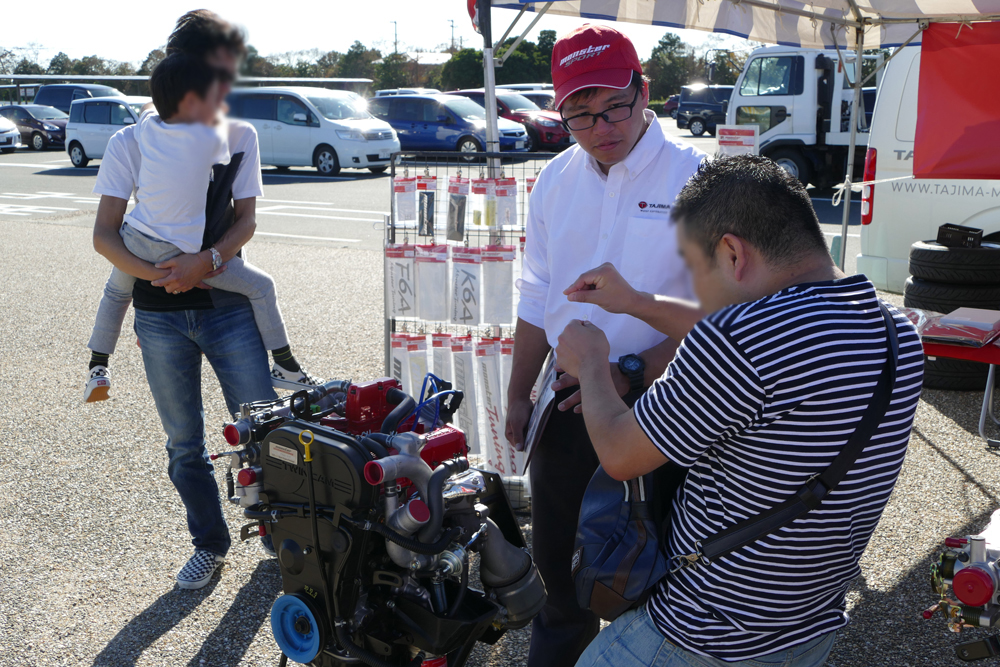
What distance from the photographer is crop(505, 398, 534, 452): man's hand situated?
2.36m

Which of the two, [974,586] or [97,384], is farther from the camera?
[97,384]

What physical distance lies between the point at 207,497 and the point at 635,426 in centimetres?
212

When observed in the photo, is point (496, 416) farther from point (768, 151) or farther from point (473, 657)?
point (768, 151)

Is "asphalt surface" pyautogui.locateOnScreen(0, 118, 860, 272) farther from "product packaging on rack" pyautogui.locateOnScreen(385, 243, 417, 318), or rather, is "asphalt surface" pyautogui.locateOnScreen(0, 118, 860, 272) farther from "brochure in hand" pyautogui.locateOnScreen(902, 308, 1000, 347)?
"product packaging on rack" pyautogui.locateOnScreen(385, 243, 417, 318)

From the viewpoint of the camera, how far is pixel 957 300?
479 centimetres

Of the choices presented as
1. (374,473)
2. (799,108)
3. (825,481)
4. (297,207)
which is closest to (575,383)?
(374,473)

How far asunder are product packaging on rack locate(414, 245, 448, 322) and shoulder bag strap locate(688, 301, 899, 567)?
91.3 inches

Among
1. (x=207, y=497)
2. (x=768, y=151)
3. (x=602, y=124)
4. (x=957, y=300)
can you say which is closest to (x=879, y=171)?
(x=957, y=300)

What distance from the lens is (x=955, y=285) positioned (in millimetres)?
4824

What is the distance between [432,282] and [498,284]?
0.30 metres

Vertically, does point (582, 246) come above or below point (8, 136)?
below

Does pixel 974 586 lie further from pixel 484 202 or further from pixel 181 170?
pixel 484 202

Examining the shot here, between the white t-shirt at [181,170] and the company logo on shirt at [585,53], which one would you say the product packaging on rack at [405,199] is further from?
the company logo on shirt at [585,53]

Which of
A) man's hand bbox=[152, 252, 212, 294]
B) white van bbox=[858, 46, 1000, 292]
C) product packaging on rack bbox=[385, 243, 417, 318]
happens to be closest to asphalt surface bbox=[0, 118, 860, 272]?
white van bbox=[858, 46, 1000, 292]
